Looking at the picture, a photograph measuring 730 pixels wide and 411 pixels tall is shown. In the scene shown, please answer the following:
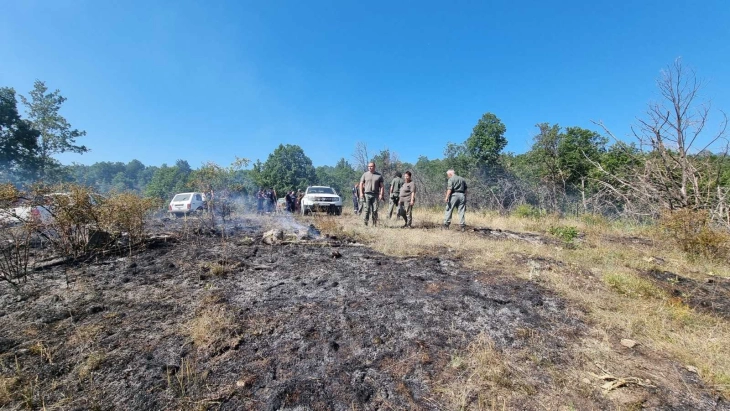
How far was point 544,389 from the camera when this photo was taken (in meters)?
1.56

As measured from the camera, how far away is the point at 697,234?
4.43m

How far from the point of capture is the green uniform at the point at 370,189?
22.5ft

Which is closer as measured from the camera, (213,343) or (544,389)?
(544,389)

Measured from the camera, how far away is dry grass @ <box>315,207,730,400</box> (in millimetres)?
1781

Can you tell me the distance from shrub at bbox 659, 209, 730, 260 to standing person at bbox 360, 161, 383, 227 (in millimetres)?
5371

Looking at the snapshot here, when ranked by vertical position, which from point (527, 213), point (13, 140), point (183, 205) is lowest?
point (183, 205)

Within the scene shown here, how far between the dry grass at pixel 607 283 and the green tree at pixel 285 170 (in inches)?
1512

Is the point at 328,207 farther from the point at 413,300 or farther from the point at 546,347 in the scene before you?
the point at 546,347

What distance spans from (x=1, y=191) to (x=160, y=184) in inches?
2498

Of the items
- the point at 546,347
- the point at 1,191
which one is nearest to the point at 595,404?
the point at 546,347

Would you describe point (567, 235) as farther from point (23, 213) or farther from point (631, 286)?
point (23, 213)

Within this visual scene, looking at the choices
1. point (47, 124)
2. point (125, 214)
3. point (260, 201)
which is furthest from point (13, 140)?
point (125, 214)

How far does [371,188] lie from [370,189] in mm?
38

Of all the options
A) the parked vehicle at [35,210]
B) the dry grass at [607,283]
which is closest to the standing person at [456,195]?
the dry grass at [607,283]
